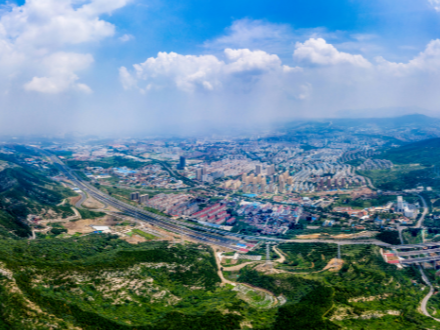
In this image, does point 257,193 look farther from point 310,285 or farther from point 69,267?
point 69,267

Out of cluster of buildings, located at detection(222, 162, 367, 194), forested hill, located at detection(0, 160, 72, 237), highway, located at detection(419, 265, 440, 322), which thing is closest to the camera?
highway, located at detection(419, 265, 440, 322)

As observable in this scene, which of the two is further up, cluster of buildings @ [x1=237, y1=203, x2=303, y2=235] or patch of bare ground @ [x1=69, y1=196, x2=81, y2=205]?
patch of bare ground @ [x1=69, y1=196, x2=81, y2=205]

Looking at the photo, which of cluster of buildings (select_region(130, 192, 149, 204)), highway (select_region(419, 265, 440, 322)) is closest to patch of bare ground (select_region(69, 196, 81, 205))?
cluster of buildings (select_region(130, 192, 149, 204))

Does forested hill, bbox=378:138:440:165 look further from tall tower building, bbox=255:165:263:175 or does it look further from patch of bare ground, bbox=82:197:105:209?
patch of bare ground, bbox=82:197:105:209

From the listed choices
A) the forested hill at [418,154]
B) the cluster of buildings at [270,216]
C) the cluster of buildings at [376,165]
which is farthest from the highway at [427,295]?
the forested hill at [418,154]

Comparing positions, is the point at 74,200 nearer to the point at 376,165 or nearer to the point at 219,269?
the point at 219,269
